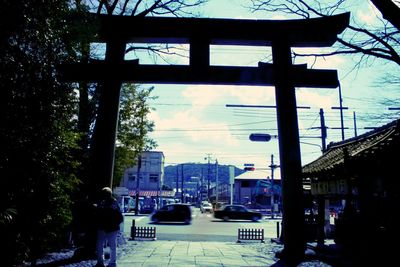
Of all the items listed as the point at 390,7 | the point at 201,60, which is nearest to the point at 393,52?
the point at 390,7

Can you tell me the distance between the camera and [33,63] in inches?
279

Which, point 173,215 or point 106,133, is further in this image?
point 173,215

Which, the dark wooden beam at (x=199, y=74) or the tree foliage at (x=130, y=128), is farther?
the tree foliage at (x=130, y=128)

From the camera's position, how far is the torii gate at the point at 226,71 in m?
10.6

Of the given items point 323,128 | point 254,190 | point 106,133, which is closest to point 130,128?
point 106,133

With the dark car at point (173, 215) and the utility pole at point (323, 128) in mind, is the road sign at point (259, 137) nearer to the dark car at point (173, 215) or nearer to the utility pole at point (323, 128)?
the utility pole at point (323, 128)

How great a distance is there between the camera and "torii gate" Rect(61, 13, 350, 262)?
34.9ft

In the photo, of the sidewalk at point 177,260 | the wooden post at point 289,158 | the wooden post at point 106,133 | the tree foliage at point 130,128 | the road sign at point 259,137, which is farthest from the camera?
the road sign at point 259,137

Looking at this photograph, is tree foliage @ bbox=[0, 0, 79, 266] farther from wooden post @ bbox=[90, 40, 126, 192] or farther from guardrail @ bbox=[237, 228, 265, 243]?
guardrail @ bbox=[237, 228, 265, 243]

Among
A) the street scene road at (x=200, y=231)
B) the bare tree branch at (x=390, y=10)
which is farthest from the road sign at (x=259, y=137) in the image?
the bare tree branch at (x=390, y=10)

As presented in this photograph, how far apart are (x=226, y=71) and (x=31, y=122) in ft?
18.9

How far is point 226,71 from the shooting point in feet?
36.1

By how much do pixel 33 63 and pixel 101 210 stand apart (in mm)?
3414

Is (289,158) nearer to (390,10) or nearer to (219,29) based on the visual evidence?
(219,29)
